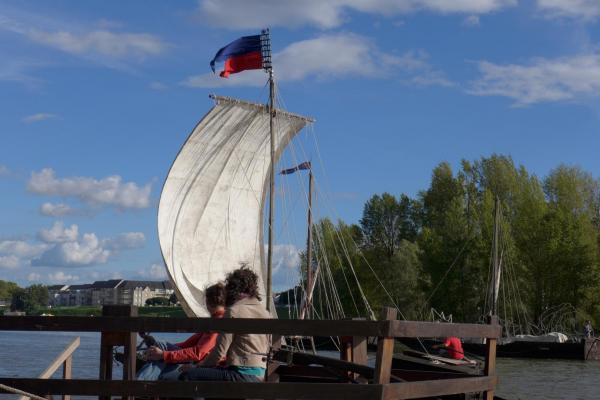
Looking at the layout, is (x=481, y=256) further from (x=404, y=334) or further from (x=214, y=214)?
(x=404, y=334)

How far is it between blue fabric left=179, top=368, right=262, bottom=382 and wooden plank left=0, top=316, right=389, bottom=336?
0.57 metres

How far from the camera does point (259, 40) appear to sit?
122 feet

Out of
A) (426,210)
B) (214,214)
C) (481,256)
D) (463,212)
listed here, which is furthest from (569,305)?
(214,214)

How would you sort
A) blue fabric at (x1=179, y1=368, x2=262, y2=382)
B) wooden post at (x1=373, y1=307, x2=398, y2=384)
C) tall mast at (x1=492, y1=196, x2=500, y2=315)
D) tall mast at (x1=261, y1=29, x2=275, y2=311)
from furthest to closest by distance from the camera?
tall mast at (x1=492, y1=196, x2=500, y2=315) < tall mast at (x1=261, y1=29, x2=275, y2=311) < blue fabric at (x1=179, y1=368, x2=262, y2=382) < wooden post at (x1=373, y1=307, x2=398, y2=384)

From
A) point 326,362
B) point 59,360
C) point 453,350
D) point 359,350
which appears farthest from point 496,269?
point 359,350

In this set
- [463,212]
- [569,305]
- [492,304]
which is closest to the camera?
[492,304]

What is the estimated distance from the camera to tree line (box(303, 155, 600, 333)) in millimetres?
59875

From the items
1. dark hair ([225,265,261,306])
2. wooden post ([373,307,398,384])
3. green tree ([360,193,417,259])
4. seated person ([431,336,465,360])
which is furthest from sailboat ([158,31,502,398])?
green tree ([360,193,417,259])

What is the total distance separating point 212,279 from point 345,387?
3073cm

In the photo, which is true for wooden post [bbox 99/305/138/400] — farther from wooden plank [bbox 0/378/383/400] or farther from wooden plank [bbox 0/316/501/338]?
wooden plank [bbox 0/378/383/400]

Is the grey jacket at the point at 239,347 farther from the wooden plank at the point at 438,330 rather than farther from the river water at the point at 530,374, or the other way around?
the river water at the point at 530,374

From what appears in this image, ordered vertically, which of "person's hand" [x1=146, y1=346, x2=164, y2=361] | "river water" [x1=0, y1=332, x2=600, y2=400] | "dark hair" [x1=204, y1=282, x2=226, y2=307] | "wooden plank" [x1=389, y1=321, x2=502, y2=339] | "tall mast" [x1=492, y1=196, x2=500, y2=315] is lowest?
"river water" [x1=0, y1=332, x2=600, y2=400]

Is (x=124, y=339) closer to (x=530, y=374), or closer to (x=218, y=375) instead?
(x=218, y=375)

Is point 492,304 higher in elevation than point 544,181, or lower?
lower
